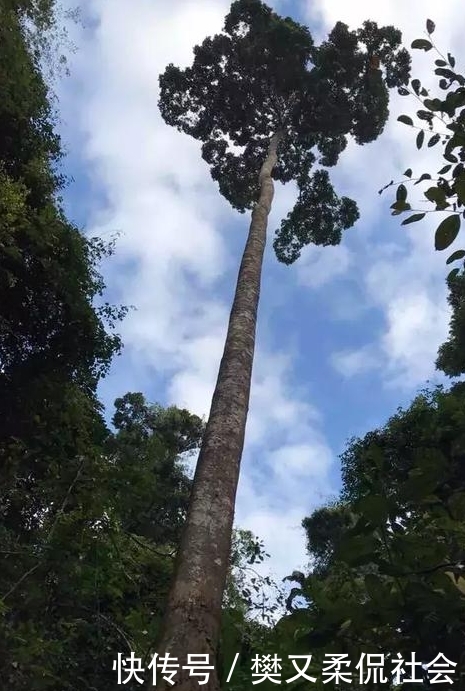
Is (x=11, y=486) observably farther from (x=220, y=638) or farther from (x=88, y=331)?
(x=220, y=638)

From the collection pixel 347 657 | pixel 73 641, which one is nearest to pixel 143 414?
pixel 73 641

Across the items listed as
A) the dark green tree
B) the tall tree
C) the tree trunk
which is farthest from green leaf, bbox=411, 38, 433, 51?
the tall tree

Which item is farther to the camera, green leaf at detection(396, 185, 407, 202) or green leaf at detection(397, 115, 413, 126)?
green leaf at detection(397, 115, 413, 126)

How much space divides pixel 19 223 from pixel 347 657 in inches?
324

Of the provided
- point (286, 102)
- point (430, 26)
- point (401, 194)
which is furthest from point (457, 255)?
point (286, 102)

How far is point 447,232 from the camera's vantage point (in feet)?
8.22

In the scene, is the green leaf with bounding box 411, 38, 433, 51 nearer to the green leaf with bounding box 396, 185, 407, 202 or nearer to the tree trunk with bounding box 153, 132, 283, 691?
the green leaf with bounding box 396, 185, 407, 202

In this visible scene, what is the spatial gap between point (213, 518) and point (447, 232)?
91.0 inches

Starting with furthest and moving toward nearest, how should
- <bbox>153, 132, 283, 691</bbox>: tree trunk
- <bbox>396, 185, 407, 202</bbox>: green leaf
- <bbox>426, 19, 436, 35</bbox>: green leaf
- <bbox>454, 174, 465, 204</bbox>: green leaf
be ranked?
<bbox>153, 132, 283, 691</bbox>: tree trunk, <bbox>426, 19, 436, 35</bbox>: green leaf, <bbox>396, 185, 407, 202</bbox>: green leaf, <bbox>454, 174, 465, 204</bbox>: green leaf

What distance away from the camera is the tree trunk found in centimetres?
336

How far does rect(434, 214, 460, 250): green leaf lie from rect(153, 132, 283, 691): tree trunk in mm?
2134

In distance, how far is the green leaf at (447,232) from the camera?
2504 millimetres

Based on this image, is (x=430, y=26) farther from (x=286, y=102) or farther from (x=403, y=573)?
(x=286, y=102)

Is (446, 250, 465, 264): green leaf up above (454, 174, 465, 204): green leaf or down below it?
below
